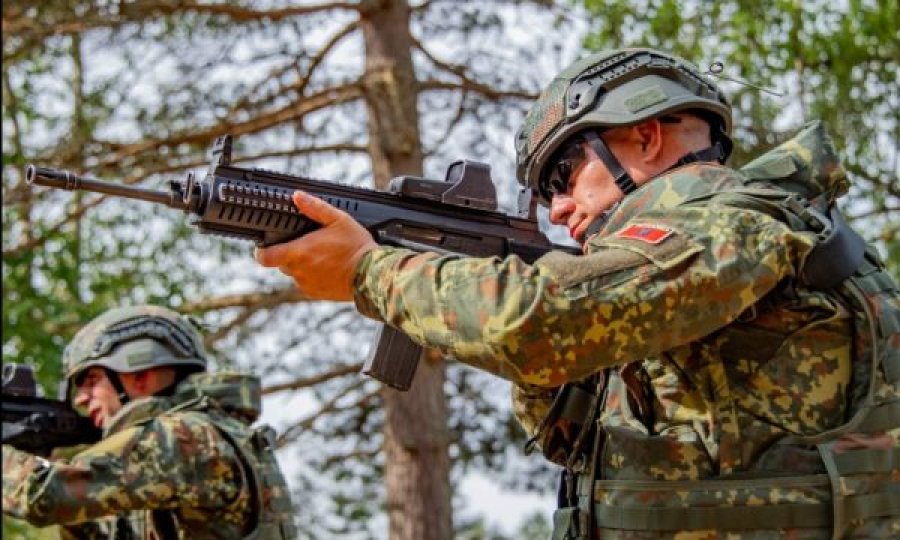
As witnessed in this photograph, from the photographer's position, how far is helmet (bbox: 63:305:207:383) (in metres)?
7.69

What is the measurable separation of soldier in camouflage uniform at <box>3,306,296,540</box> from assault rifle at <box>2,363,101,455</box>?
0.77 ft

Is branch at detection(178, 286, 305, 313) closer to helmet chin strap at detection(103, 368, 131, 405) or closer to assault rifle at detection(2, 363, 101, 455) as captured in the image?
assault rifle at detection(2, 363, 101, 455)

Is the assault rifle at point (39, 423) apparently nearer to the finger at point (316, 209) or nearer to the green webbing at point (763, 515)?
the finger at point (316, 209)

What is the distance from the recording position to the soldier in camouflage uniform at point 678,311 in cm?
320

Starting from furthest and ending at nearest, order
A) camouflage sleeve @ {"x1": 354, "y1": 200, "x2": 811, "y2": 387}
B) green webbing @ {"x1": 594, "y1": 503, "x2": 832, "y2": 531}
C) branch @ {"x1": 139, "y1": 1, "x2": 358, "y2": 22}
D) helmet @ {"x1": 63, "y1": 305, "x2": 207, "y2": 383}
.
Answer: branch @ {"x1": 139, "y1": 1, "x2": 358, "y2": 22} → helmet @ {"x1": 63, "y1": 305, "x2": 207, "y2": 383} → green webbing @ {"x1": 594, "y1": 503, "x2": 832, "y2": 531} → camouflage sleeve @ {"x1": 354, "y1": 200, "x2": 811, "y2": 387}

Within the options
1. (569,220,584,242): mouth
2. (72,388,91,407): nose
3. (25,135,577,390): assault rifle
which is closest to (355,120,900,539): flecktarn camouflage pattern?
(569,220,584,242): mouth

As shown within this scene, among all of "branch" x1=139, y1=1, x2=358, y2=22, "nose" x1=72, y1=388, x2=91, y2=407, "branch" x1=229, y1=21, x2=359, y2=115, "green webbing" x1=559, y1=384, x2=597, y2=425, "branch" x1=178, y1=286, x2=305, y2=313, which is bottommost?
"green webbing" x1=559, y1=384, x2=597, y2=425

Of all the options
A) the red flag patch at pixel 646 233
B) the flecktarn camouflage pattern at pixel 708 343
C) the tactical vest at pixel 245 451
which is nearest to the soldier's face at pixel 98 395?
the tactical vest at pixel 245 451

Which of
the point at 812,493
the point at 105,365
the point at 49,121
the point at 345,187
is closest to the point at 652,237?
the point at 812,493

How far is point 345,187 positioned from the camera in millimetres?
4105

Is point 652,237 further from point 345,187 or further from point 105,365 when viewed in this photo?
point 105,365

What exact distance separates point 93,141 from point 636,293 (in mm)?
10430

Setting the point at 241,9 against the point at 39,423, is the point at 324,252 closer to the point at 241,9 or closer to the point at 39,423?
the point at 39,423

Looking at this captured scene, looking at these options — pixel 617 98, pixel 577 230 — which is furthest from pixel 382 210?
pixel 617 98
